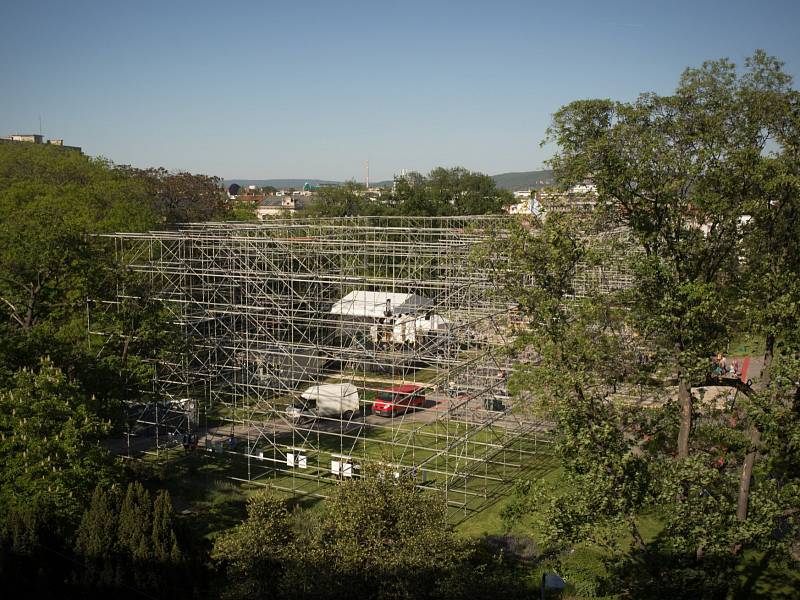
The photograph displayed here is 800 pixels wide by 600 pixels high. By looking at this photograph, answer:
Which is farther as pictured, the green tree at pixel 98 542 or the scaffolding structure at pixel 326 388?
the scaffolding structure at pixel 326 388

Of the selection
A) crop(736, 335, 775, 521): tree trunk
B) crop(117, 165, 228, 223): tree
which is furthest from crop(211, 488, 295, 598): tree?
crop(117, 165, 228, 223): tree

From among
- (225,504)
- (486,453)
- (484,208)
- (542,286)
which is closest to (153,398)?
(225,504)

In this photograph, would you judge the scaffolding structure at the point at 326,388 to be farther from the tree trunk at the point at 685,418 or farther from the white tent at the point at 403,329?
the tree trunk at the point at 685,418

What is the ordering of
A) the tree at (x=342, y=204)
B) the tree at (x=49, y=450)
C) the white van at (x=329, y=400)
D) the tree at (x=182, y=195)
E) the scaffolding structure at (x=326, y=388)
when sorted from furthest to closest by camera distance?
the tree at (x=342, y=204) → the tree at (x=182, y=195) → the white van at (x=329, y=400) → the scaffolding structure at (x=326, y=388) → the tree at (x=49, y=450)

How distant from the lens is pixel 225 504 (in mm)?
18000

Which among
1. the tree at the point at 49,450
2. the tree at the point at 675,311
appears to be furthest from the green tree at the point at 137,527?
the tree at the point at 675,311

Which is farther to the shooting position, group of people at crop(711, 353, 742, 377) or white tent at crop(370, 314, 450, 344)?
white tent at crop(370, 314, 450, 344)

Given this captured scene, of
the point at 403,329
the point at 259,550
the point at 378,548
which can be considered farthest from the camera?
the point at 403,329

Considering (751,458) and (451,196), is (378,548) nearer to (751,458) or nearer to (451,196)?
(751,458)

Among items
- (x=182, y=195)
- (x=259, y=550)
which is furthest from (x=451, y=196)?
(x=259, y=550)

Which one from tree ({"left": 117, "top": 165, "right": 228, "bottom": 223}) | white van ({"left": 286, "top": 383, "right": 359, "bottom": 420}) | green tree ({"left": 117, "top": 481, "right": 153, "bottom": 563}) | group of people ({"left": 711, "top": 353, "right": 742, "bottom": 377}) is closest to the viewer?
group of people ({"left": 711, "top": 353, "right": 742, "bottom": 377})

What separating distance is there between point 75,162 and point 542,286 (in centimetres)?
3595

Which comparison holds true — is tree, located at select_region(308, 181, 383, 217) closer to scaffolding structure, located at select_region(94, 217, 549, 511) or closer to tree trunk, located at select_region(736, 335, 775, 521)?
scaffolding structure, located at select_region(94, 217, 549, 511)

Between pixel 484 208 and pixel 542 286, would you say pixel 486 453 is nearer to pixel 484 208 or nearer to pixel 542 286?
pixel 542 286
